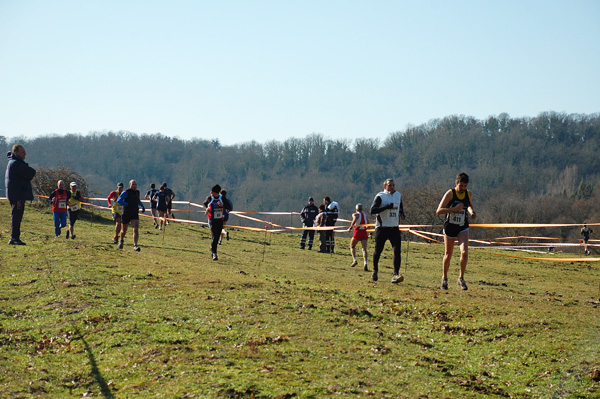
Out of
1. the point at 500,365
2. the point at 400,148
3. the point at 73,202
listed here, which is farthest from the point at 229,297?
the point at 400,148

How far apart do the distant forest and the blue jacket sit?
274ft

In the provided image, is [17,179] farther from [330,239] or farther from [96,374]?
[330,239]

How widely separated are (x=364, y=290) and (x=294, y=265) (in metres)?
6.61

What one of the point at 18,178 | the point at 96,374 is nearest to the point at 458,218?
the point at 96,374

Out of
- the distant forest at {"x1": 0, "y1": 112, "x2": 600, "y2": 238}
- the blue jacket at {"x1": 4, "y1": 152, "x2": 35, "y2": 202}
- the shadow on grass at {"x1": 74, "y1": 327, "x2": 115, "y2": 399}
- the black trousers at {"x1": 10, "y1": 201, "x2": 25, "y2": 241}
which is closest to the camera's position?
the shadow on grass at {"x1": 74, "y1": 327, "x2": 115, "y2": 399}

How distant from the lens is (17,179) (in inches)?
574

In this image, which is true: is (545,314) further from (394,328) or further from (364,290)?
(364,290)

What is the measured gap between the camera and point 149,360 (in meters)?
7.58

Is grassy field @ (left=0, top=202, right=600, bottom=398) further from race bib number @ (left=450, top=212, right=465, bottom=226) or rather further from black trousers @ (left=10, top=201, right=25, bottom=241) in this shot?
race bib number @ (left=450, top=212, right=465, bottom=226)

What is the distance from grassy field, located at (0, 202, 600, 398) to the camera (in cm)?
680

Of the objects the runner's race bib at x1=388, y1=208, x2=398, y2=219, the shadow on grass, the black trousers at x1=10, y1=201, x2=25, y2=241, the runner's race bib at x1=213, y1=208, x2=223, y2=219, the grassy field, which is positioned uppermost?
the runner's race bib at x1=388, y1=208, x2=398, y2=219

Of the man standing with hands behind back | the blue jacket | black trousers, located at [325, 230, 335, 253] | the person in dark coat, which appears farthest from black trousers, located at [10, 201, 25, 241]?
black trousers, located at [325, 230, 335, 253]

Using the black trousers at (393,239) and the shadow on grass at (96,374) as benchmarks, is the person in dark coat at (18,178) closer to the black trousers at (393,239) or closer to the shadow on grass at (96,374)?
the shadow on grass at (96,374)

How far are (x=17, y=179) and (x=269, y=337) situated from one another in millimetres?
8936
